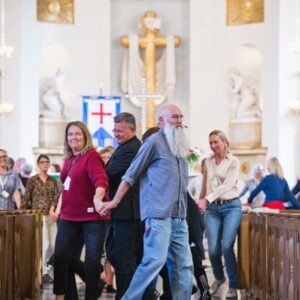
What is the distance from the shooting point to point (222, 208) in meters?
8.05

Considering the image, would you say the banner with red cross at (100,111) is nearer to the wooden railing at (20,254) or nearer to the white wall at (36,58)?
the white wall at (36,58)

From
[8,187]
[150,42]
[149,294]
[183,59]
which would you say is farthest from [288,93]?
Result: [149,294]

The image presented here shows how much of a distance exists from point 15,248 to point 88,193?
137 cm

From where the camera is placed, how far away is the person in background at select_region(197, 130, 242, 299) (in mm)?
8000

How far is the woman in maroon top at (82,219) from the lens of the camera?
20.8 ft

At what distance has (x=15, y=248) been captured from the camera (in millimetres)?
7430

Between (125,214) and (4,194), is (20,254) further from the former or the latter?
(4,194)

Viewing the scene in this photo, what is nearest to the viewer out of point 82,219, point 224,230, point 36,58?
point 82,219

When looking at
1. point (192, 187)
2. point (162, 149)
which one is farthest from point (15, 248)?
point (192, 187)

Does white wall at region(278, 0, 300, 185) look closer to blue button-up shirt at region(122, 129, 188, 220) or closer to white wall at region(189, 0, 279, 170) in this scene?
white wall at region(189, 0, 279, 170)

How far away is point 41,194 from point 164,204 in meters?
3.52

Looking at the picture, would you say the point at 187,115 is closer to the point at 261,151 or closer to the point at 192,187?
the point at 261,151

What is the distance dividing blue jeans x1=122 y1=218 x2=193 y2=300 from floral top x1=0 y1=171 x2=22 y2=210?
4168mm

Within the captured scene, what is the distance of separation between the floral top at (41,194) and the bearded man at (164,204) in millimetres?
3275
